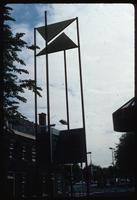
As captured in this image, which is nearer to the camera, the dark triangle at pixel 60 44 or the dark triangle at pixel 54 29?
the dark triangle at pixel 54 29

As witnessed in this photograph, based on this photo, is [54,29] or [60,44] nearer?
[54,29]

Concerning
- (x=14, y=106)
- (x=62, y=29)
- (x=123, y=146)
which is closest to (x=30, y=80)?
(x=14, y=106)

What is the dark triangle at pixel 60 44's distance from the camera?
50.1 ft

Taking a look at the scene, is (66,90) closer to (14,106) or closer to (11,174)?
(14,106)

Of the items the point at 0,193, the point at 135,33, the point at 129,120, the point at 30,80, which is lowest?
the point at 0,193

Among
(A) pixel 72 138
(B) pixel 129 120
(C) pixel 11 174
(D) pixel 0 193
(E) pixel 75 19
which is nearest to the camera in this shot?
(D) pixel 0 193

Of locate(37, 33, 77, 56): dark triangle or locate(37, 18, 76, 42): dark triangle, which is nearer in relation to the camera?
locate(37, 18, 76, 42): dark triangle

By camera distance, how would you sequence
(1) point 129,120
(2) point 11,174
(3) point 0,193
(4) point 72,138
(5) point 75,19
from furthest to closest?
(2) point 11,174
(5) point 75,19
(4) point 72,138
(1) point 129,120
(3) point 0,193

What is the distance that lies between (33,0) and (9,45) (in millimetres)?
14054

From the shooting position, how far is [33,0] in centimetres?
276

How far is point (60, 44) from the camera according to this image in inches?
615

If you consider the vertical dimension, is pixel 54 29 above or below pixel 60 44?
above

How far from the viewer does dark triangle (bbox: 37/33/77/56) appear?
15.3 metres

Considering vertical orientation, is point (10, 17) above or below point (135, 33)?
above
